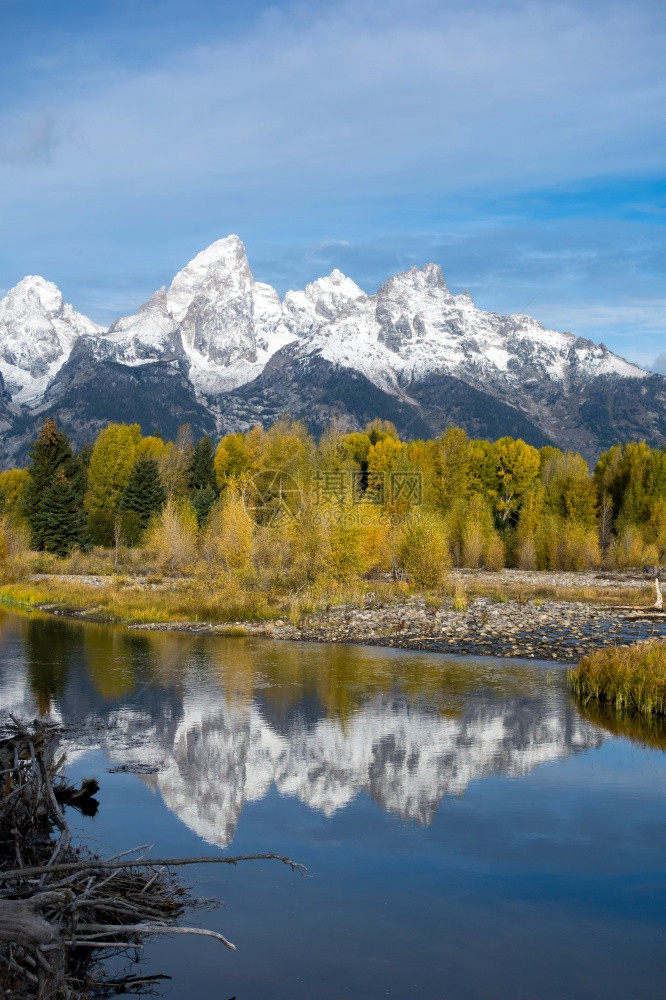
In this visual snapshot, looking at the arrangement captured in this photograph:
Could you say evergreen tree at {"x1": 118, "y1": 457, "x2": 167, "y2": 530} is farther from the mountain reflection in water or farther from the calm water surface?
the calm water surface

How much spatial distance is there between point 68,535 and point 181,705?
50.0 meters

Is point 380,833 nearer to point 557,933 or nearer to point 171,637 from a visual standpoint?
point 557,933

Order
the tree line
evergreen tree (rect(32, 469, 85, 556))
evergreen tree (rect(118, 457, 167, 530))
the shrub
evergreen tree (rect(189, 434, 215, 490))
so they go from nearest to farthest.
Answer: the tree line
the shrub
evergreen tree (rect(32, 469, 85, 556))
evergreen tree (rect(118, 457, 167, 530))
evergreen tree (rect(189, 434, 215, 490))

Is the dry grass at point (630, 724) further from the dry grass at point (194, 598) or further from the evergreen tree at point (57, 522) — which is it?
the evergreen tree at point (57, 522)

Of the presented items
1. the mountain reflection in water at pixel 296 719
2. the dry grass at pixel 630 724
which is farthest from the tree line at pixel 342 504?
the dry grass at pixel 630 724

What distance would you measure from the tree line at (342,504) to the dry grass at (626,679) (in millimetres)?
22916

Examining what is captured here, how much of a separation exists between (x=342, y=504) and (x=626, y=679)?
26.3m

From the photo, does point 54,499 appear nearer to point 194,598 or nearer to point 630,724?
point 194,598

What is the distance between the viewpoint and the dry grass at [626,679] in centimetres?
2414

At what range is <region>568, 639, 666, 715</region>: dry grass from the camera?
79.2 feet

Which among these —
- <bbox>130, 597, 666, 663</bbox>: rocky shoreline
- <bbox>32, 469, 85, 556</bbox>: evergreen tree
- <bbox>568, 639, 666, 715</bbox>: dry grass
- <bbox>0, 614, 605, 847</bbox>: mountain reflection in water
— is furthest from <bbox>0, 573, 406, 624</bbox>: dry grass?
<bbox>568, 639, 666, 715</bbox>: dry grass

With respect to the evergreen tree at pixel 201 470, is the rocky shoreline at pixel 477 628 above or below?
below

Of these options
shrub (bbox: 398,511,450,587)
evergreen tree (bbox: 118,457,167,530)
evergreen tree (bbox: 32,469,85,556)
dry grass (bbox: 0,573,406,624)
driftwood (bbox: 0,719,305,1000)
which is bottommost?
driftwood (bbox: 0,719,305,1000)

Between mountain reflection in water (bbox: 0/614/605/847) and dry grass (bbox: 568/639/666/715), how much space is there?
0.98m
